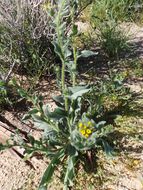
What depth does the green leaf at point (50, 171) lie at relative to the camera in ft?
8.11

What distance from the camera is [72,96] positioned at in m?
2.42

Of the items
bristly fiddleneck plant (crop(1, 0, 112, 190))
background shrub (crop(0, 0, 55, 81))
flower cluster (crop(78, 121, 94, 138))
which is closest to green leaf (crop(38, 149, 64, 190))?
bristly fiddleneck plant (crop(1, 0, 112, 190))

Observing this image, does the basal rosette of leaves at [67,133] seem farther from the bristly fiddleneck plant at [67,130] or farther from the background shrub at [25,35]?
the background shrub at [25,35]

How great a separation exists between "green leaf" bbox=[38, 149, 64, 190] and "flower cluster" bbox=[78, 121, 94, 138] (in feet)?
1.00

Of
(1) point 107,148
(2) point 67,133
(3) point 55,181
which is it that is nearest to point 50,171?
(3) point 55,181

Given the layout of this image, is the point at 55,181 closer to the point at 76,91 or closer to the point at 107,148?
the point at 107,148

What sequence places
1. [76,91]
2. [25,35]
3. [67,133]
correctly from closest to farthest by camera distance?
[76,91], [67,133], [25,35]

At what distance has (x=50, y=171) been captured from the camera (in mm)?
2559

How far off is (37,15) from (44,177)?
5.81 ft

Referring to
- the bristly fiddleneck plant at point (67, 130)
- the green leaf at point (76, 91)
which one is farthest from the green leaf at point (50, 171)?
the green leaf at point (76, 91)

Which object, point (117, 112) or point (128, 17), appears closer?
point (117, 112)

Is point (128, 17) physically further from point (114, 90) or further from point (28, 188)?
point (28, 188)

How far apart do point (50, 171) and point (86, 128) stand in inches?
16.8

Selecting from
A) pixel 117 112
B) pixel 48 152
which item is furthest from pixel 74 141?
pixel 117 112
